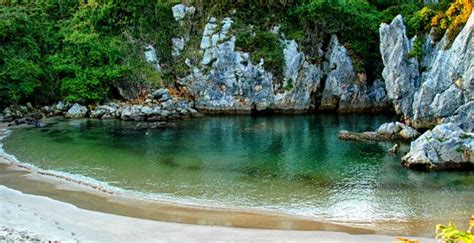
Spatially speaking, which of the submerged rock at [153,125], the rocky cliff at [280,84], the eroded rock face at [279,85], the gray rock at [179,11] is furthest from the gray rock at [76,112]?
the gray rock at [179,11]

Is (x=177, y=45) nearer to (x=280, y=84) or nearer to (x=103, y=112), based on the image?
(x=103, y=112)

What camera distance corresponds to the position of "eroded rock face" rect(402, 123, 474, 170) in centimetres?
3028

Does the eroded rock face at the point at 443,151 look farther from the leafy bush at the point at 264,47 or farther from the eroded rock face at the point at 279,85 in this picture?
the leafy bush at the point at 264,47

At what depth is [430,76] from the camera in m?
40.9

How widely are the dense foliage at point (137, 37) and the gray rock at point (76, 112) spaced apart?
212 cm

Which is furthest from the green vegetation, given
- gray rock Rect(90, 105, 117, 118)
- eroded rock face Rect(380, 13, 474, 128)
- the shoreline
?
the shoreline

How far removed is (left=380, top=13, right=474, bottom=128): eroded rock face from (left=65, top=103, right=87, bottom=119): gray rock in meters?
33.7

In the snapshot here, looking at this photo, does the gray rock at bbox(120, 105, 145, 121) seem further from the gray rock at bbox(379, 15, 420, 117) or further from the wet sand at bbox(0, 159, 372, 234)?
the gray rock at bbox(379, 15, 420, 117)

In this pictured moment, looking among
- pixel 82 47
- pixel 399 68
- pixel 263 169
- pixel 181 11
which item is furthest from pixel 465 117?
pixel 82 47

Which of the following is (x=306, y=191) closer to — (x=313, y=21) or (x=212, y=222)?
(x=212, y=222)

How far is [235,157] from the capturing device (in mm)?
34562

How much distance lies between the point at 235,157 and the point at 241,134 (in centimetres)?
967

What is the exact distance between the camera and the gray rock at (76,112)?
55475 millimetres

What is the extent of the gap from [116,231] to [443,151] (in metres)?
21.1
